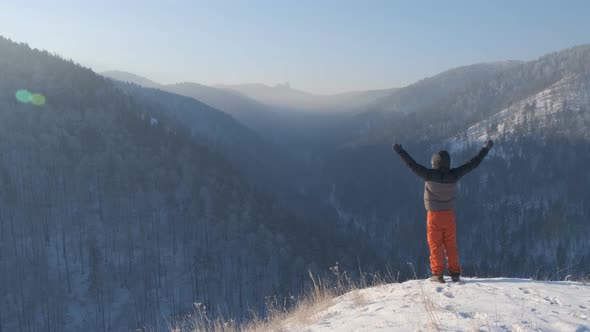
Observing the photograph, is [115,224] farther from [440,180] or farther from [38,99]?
[440,180]

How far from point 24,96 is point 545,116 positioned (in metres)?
191

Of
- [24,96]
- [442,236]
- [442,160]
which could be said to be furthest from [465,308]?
[24,96]

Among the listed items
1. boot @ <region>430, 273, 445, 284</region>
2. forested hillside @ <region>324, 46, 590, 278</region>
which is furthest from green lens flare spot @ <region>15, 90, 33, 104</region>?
boot @ <region>430, 273, 445, 284</region>

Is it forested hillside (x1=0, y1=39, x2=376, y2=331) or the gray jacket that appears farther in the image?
forested hillside (x1=0, y1=39, x2=376, y2=331)

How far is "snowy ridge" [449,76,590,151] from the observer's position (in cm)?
16112

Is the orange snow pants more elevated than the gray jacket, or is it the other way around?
the gray jacket

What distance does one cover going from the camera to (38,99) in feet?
325

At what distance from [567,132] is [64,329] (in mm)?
178999

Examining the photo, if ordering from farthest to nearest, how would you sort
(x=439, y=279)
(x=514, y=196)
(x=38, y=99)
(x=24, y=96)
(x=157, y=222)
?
1. (x=514, y=196)
2. (x=24, y=96)
3. (x=38, y=99)
4. (x=157, y=222)
5. (x=439, y=279)

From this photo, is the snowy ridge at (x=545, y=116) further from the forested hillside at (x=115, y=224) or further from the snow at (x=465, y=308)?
the snow at (x=465, y=308)

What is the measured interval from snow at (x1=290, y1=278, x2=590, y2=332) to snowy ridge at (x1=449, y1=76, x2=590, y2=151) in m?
184

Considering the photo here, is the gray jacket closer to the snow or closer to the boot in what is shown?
the boot

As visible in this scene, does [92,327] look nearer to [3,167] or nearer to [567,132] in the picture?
[3,167]

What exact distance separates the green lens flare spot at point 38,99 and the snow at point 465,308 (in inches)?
4406
